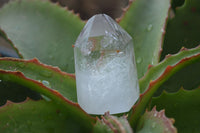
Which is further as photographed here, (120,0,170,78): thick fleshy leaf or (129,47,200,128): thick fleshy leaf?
(120,0,170,78): thick fleshy leaf

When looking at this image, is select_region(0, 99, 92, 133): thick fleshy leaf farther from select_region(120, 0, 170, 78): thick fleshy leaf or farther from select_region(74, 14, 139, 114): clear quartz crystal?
select_region(120, 0, 170, 78): thick fleshy leaf

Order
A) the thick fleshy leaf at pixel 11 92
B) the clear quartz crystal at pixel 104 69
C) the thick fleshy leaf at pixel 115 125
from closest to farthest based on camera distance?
the thick fleshy leaf at pixel 115 125
the clear quartz crystal at pixel 104 69
the thick fleshy leaf at pixel 11 92

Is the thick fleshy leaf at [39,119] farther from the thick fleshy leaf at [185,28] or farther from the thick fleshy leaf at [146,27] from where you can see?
the thick fleshy leaf at [185,28]

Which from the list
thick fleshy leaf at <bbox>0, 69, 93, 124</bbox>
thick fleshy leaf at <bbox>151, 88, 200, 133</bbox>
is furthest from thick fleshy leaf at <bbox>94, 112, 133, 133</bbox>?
thick fleshy leaf at <bbox>151, 88, 200, 133</bbox>

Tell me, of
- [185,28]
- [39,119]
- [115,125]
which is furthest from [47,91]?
[185,28]

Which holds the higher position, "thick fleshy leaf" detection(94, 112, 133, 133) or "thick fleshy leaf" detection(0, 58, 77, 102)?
"thick fleshy leaf" detection(94, 112, 133, 133)

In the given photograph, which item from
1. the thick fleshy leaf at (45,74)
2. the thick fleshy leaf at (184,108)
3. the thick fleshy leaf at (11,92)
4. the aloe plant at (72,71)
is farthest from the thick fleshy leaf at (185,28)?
the thick fleshy leaf at (11,92)
